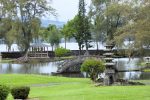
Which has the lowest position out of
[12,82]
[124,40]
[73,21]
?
[12,82]

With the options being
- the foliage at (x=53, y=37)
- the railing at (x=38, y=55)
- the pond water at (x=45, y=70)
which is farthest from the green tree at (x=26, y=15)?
the foliage at (x=53, y=37)

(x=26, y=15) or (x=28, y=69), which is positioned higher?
(x=26, y=15)

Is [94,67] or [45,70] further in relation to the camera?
[45,70]

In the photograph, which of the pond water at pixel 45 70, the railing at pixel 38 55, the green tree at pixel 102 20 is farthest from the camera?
the railing at pixel 38 55

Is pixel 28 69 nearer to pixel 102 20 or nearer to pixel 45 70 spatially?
pixel 45 70

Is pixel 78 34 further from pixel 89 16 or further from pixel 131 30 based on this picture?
pixel 131 30

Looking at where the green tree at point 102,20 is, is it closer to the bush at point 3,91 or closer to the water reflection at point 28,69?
the water reflection at point 28,69

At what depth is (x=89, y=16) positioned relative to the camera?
103500 mm

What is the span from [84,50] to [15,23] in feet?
74.8

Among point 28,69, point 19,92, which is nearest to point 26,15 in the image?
point 28,69

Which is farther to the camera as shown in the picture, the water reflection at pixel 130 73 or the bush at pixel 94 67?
the water reflection at pixel 130 73

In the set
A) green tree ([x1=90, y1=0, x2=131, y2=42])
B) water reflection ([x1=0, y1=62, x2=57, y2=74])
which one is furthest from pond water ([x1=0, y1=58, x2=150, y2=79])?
green tree ([x1=90, y1=0, x2=131, y2=42])

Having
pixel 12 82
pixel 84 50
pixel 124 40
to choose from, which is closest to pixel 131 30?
pixel 124 40

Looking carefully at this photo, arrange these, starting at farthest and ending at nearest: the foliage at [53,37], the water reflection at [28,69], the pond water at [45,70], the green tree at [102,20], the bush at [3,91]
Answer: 1. the foliage at [53,37]
2. the green tree at [102,20]
3. the water reflection at [28,69]
4. the pond water at [45,70]
5. the bush at [3,91]
